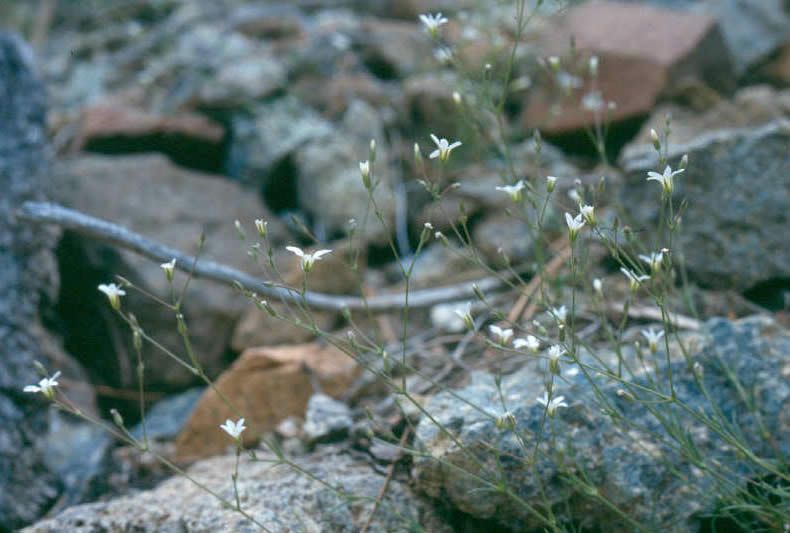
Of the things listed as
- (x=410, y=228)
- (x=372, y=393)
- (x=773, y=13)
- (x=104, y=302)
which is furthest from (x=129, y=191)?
(x=773, y=13)

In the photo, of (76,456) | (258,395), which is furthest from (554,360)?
(76,456)

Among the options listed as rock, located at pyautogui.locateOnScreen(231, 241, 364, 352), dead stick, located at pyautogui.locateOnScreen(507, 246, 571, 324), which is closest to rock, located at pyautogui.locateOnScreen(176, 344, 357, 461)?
rock, located at pyautogui.locateOnScreen(231, 241, 364, 352)

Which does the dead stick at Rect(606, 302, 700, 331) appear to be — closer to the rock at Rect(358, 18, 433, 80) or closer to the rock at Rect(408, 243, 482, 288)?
the rock at Rect(408, 243, 482, 288)

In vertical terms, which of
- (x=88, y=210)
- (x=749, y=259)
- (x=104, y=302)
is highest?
(x=749, y=259)

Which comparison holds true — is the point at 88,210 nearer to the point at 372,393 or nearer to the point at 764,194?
the point at 372,393

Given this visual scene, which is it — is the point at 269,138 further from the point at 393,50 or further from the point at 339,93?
the point at 393,50

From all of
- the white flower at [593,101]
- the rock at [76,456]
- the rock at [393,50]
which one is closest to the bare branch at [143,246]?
the rock at [76,456]
